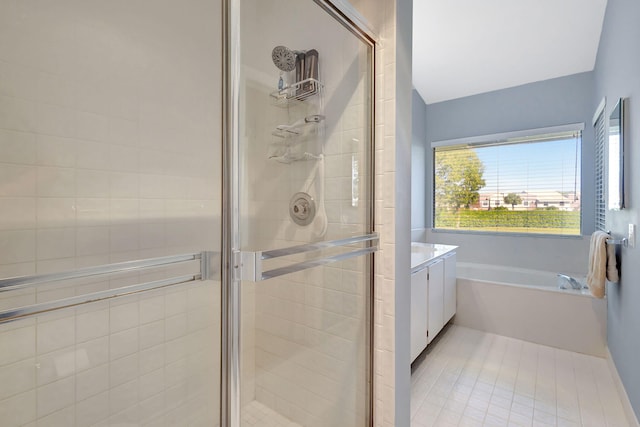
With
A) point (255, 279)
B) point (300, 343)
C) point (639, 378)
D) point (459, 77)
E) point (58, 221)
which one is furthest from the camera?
point (459, 77)

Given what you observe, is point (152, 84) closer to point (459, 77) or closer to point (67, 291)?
point (67, 291)

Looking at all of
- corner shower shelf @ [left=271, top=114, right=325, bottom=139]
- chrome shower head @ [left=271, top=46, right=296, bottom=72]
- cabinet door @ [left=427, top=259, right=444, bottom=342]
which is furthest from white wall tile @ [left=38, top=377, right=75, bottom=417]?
cabinet door @ [left=427, top=259, right=444, bottom=342]

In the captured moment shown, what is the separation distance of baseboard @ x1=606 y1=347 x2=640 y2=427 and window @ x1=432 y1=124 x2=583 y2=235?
1.60 meters

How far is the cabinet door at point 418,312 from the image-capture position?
7.06ft

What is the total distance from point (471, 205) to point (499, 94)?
56.1 inches

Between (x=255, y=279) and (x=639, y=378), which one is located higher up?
(x=255, y=279)

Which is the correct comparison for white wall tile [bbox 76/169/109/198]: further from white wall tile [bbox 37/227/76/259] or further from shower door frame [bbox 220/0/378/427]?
shower door frame [bbox 220/0/378/427]

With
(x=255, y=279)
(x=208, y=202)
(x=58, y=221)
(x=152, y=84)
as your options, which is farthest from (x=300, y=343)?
(x=152, y=84)

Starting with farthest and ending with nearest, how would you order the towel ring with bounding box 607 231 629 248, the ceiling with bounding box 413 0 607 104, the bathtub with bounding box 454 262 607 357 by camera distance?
1. the bathtub with bounding box 454 262 607 357
2. the ceiling with bounding box 413 0 607 104
3. the towel ring with bounding box 607 231 629 248

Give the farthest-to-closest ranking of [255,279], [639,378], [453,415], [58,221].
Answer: [453,415] < [639,378] < [58,221] < [255,279]

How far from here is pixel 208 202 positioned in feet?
3.98

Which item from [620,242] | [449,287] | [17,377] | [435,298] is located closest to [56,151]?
[17,377]

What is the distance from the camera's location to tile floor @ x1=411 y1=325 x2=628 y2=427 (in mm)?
1832

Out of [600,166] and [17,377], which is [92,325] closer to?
[17,377]
